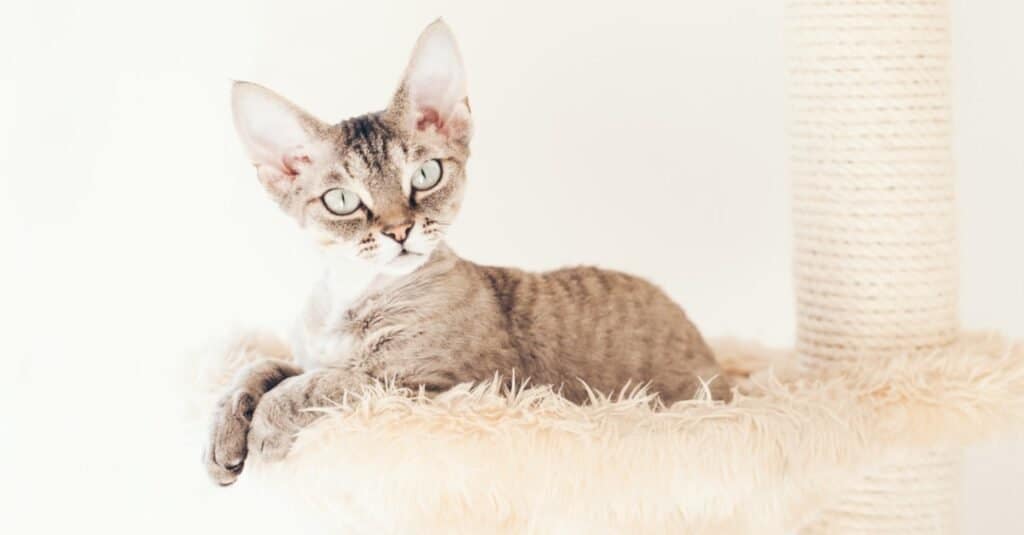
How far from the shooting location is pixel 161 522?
193 cm

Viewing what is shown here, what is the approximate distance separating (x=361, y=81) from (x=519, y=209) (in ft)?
1.32

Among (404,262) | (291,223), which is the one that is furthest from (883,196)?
(291,223)

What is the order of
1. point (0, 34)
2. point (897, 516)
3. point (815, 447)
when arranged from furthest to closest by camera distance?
1. point (0, 34)
2. point (897, 516)
3. point (815, 447)

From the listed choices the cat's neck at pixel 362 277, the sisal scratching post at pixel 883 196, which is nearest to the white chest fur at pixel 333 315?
the cat's neck at pixel 362 277

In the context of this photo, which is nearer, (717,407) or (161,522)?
(717,407)

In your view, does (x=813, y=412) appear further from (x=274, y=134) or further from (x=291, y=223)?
(x=291, y=223)

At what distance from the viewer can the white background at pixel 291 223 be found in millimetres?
1788

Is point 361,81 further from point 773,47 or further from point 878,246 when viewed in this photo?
point 878,246

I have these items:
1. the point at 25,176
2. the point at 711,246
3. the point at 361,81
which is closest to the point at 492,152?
the point at 361,81

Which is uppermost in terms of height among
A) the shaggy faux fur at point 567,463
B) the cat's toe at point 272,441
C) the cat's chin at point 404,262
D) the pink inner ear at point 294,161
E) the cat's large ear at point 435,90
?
the cat's large ear at point 435,90

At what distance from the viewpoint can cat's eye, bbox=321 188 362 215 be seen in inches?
48.3

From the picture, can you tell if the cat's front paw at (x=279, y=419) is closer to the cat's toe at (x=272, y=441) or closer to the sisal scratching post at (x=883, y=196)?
the cat's toe at (x=272, y=441)

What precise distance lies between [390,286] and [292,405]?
212 mm

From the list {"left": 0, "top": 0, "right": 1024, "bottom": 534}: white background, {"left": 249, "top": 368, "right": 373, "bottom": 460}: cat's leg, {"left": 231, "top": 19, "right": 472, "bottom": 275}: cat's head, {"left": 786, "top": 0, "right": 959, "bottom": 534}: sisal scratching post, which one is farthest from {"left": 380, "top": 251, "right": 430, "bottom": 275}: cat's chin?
{"left": 0, "top": 0, "right": 1024, "bottom": 534}: white background
